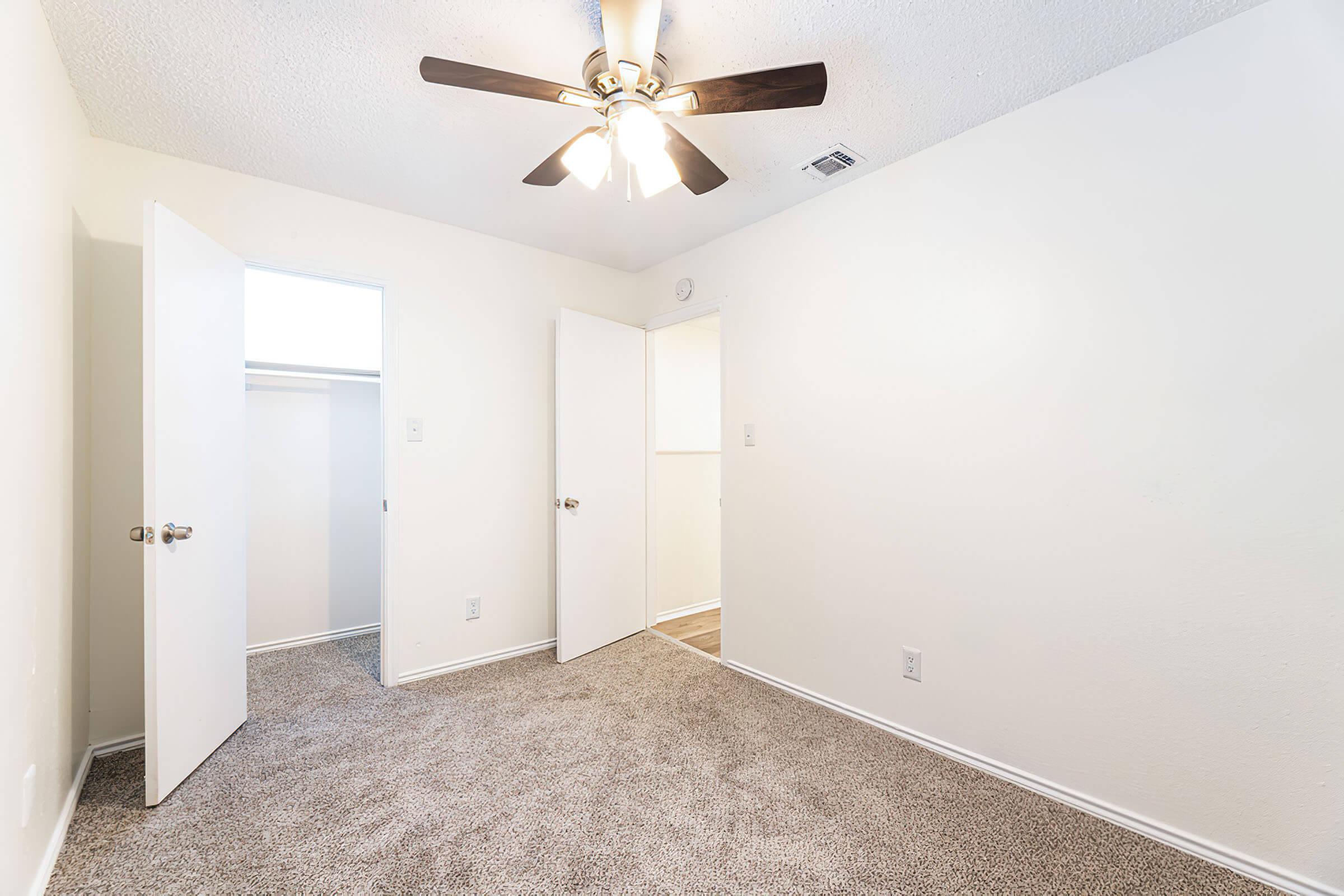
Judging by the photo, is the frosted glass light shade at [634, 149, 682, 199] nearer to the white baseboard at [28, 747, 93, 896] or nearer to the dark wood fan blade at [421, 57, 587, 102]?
the dark wood fan blade at [421, 57, 587, 102]

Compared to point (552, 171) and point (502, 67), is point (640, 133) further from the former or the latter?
point (502, 67)

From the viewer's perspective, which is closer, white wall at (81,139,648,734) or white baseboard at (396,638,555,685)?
white wall at (81,139,648,734)

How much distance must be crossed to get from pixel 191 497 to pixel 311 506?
160cm

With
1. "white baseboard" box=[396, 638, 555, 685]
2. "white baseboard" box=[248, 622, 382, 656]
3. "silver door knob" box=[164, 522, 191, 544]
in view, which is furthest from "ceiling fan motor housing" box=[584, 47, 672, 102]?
"white baseboard" box=[248, 622, 382, 656]

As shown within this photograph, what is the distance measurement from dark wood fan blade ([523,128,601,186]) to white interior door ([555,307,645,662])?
4.09ft

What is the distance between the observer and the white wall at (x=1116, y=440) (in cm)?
148

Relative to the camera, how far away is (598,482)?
3.36 meters

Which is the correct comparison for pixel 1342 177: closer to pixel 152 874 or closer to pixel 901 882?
pixel 901 882

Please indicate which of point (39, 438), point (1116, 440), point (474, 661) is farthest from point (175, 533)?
point (1116, 440)

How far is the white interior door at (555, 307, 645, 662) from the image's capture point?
10.4 ft

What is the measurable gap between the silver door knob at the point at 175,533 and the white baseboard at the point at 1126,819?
2.71 metres

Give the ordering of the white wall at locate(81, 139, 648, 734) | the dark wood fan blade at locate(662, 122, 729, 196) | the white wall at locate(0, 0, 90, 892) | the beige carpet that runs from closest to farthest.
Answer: the white wall at locate(0, 0, 90, 892), the beige carpet, the dark wood fan blade at locate(662, 122, 729, 196), the white wall at locate(81, 139, 648, 734)

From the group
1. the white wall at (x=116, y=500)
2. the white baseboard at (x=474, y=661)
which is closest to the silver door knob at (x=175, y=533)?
the white wall at (x=116, y=500)

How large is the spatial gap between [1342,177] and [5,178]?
3276 mm
